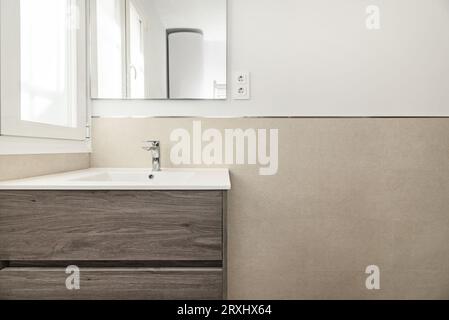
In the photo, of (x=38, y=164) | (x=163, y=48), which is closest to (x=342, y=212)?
(x=163, y=48)

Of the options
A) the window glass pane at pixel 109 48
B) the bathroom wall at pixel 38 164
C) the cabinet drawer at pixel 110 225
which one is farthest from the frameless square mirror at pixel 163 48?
the cabinet drawer at pixel 110 225

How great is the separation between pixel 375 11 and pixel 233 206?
3.68ft

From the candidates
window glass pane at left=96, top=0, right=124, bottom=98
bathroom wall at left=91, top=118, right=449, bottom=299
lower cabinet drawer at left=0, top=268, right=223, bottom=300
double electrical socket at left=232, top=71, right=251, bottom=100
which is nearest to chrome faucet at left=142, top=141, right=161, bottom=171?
bathroom wall at left=91, top=118, right=449, bottom=299

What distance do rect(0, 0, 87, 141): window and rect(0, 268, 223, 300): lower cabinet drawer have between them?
463mm

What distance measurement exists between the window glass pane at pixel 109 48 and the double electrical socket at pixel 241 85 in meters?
0.54

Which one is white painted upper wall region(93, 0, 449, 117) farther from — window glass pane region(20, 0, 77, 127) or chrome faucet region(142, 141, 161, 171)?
window glass pane region(20, 0, 77, 127)

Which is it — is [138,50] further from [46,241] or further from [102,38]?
[46,241]

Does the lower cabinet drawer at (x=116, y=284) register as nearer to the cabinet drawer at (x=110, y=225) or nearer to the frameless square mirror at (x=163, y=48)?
the cabinet drawer at (x=110, y=225)

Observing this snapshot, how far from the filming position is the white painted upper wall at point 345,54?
144cm

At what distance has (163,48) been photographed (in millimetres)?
1450

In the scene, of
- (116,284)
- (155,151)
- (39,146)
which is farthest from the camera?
(155,151)

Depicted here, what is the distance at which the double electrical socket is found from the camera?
1.45 m

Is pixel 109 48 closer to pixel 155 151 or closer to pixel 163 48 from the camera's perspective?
pixel 163 48

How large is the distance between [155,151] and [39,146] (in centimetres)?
45
